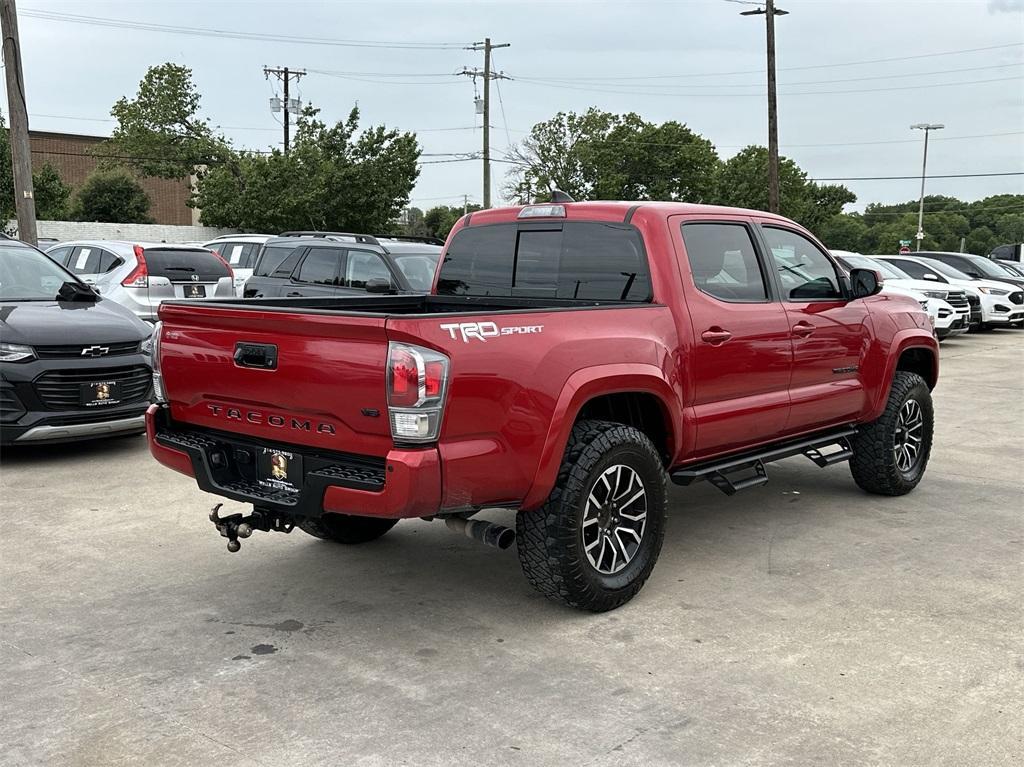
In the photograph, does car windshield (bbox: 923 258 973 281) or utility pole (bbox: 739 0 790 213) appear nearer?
car windshield (bbox: 923 258 973 281)

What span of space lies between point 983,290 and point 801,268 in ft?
57.3

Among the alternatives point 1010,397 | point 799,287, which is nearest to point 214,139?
point 1010,397

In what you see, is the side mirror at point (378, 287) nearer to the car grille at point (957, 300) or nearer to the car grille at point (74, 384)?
the car grille at point (74, 384)

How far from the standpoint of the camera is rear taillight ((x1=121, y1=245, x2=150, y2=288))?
12.4m

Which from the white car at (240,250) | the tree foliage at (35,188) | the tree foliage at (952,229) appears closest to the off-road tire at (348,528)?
the white car at (240,250)

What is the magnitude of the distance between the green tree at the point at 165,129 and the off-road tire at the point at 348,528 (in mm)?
44936

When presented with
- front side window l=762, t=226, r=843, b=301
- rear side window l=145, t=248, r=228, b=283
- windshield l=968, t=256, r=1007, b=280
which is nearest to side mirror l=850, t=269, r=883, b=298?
front side window l=762, t=226, r=843, b=301

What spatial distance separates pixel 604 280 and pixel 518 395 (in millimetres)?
1350

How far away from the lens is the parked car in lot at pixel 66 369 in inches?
301

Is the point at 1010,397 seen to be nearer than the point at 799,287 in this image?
No

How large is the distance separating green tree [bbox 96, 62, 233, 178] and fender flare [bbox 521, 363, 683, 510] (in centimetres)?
4612

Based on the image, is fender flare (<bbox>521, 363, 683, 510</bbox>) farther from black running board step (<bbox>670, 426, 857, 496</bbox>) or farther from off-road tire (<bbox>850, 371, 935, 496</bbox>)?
off-road tire (<bbox>850, 371, 935, 496</bbox>)

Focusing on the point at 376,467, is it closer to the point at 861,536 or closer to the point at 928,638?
the point at 928,638

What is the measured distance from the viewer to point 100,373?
7.97m
